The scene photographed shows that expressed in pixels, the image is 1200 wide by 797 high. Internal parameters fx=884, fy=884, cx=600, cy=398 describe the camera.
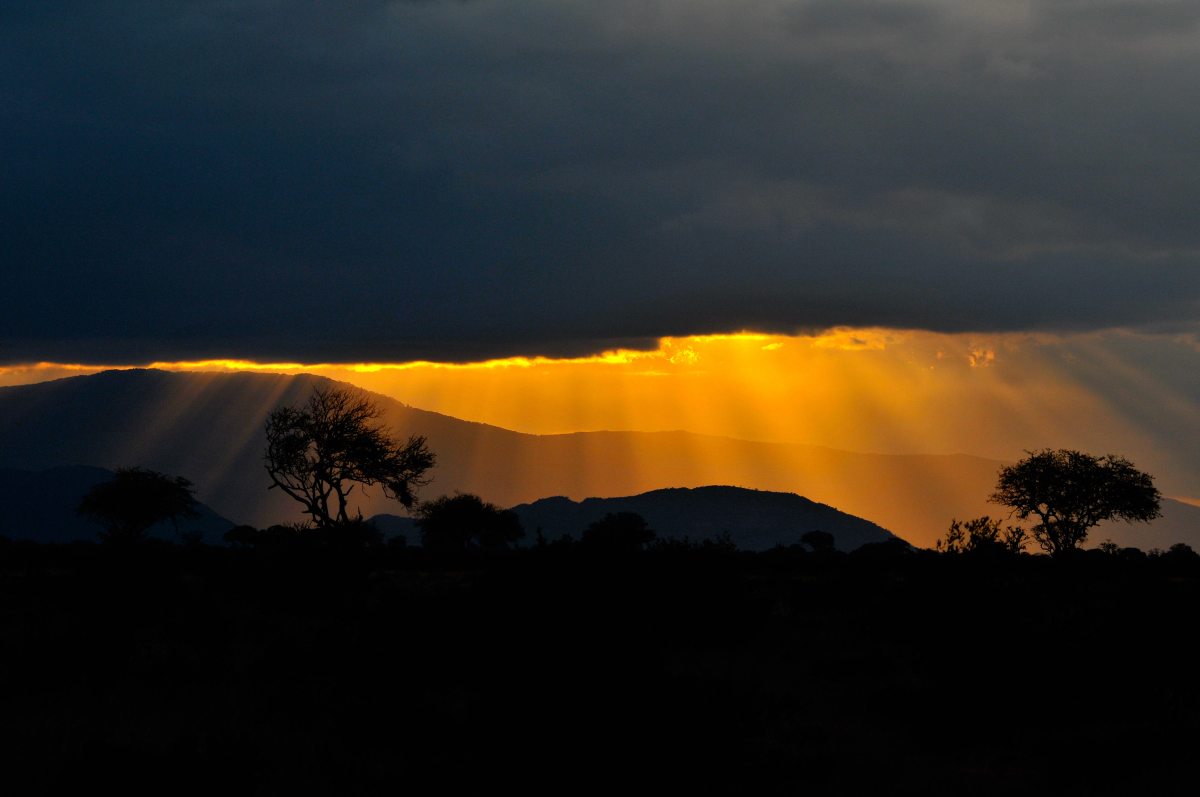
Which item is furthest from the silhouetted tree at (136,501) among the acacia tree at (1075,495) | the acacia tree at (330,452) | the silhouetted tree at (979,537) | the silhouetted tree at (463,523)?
the acacia tree at (1075,495)

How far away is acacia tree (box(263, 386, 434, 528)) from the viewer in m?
44.9

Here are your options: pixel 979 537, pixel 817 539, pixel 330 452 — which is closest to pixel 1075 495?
pixel 817 539

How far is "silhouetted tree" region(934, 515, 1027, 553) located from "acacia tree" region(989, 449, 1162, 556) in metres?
46.8

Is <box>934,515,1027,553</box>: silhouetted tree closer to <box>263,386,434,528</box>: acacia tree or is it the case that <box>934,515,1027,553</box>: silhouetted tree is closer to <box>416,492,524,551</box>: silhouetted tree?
<box>263,386,434,528</box>: acacia tree

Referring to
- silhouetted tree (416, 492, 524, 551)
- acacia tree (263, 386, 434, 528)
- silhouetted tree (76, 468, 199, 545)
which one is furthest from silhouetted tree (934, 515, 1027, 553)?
silhouetted tree (416, 492, 524, 551)

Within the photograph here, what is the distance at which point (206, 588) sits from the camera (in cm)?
2794

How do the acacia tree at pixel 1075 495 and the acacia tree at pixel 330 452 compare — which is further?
the acacia tree at pixel 1075 495

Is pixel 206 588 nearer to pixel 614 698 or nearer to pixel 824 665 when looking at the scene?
pixel 824 665

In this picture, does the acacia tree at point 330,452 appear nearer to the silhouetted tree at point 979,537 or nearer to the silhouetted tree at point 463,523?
the silhouetted tree at point 979,537

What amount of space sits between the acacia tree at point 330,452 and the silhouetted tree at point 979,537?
26835 millimetres

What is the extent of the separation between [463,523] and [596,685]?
88516 mm

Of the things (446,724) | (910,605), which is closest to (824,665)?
(910,605)

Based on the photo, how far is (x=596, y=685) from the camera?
9.93 meters

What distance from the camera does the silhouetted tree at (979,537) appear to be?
2673cm
